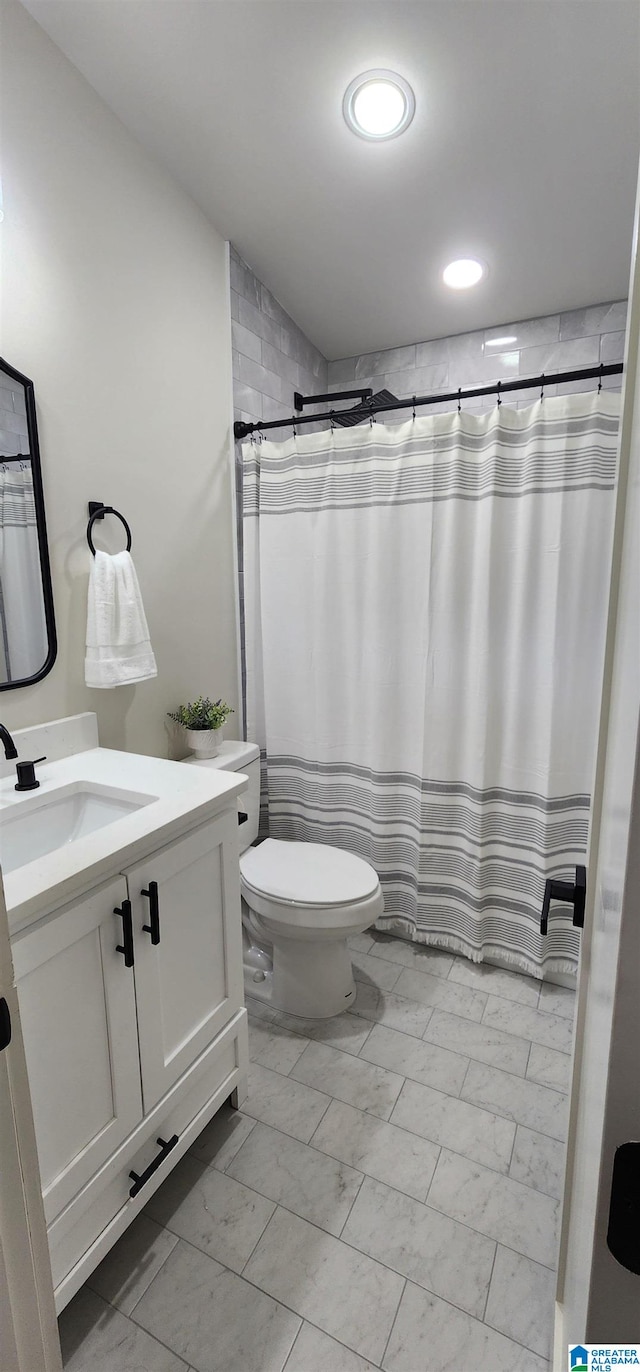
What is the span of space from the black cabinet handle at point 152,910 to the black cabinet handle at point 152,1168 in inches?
18.2

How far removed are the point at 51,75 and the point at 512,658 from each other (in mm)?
1867

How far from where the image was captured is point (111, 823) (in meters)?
1.19

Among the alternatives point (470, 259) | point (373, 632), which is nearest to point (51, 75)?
point (470, 259)

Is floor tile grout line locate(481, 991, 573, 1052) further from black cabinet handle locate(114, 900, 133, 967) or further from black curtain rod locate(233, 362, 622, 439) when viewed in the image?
black curtain rod locate(233, 362, 622, 439)

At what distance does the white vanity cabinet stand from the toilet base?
395mm

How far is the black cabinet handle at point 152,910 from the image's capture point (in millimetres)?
1038

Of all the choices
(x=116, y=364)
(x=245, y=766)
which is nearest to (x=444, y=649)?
(x=245, y=766)

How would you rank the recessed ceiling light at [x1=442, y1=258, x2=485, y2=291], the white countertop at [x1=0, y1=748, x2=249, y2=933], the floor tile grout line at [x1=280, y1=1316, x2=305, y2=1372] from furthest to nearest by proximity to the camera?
the recessed ceiling light at [x1=442, y1=258, x2=485, y2=291] < the floor tile grout line at [x1=280, y1=1316, x2=305, y2=1372] < the white countertop at [x1=0, y1=748, x2=249, y2=933]

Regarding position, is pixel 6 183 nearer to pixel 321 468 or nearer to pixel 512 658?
pixel 321 468

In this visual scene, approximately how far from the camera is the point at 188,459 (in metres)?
1.89

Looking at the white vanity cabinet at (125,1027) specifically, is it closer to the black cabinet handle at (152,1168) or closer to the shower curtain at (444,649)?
the black cabinet handle at (152,1168)

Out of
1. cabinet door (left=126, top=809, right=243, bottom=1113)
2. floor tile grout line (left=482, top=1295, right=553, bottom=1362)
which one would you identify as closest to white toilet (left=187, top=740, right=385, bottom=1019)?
cabinet door (left=126, top=809, right=243, bottom=1113)

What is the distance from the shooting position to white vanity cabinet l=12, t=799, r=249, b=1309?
2.92ft

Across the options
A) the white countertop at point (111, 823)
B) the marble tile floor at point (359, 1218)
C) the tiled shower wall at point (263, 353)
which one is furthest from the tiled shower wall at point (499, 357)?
the marble tile floor at point (359, 1218)
